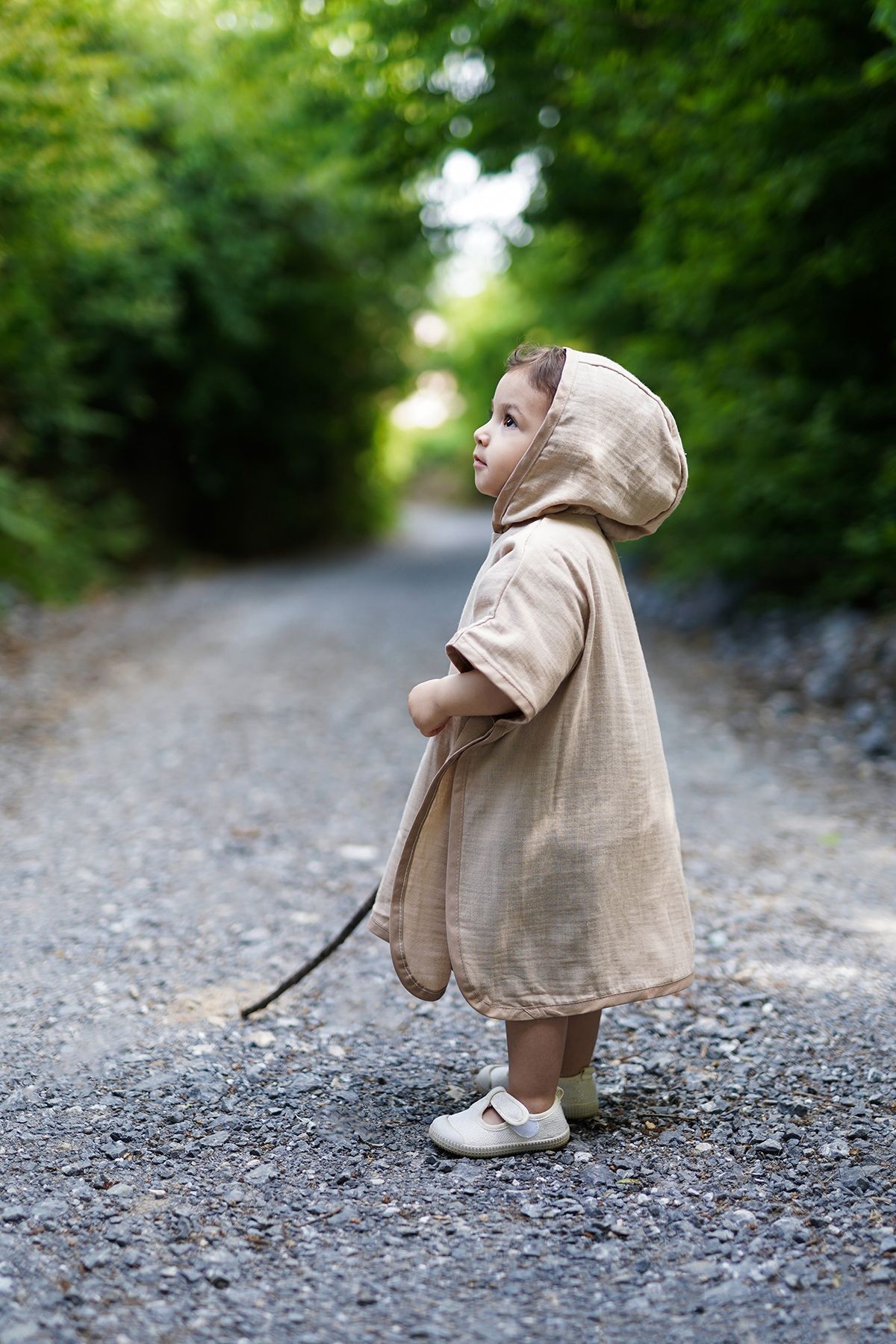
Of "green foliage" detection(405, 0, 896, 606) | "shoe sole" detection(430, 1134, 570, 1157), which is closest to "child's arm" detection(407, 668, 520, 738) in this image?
"shoe sole" detection(430, 1134, 570, 1157)

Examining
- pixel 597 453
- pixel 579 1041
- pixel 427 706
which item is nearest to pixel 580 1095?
pixel 579 1041

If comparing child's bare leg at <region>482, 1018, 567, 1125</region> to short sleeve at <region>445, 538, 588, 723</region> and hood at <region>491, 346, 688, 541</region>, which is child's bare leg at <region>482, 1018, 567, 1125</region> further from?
hood at <region>491, 346, 688, 541</region>

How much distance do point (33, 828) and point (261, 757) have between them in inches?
53.7

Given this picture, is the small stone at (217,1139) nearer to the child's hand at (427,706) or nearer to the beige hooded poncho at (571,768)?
the beige hooded poncho at (571,768)

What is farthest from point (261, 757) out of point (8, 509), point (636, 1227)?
point (8, 509)

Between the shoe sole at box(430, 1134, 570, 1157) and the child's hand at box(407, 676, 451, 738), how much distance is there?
0.89 metres

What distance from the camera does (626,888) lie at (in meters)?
2.29

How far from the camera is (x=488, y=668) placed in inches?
81.0

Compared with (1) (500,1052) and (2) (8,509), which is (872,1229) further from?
(2) (8,509)

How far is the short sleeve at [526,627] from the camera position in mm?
2066

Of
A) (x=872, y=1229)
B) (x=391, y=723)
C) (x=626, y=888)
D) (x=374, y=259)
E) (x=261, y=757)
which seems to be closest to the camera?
(x=872, y=1229)

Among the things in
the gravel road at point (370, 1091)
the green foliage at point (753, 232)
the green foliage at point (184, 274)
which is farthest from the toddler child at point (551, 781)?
the green foliage at point (184, 274)

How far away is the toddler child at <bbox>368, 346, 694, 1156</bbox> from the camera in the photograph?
219cm

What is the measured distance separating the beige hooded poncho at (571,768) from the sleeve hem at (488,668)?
82mm
